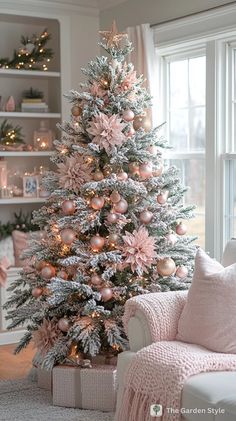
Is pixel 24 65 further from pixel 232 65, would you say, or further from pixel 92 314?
pixel 92 314

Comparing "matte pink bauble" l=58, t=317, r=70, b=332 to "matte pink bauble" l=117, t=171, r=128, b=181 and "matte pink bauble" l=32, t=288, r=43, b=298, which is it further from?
"matte pink bauble" l=117, t=171, r=128, b=181

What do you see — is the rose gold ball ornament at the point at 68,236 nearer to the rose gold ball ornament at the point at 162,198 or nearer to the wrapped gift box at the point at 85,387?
the rose gold ball ornament at the point at 162,198

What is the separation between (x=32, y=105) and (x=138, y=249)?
2.25 m

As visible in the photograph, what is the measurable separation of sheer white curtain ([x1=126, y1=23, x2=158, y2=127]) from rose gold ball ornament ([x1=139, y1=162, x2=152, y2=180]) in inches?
41.0

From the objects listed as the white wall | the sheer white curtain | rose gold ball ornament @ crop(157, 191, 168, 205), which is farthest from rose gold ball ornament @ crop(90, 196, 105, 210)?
the white wall

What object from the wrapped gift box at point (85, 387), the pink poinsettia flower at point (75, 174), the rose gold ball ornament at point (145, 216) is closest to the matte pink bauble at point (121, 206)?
the rose gold ball ornament at point (145, 216)

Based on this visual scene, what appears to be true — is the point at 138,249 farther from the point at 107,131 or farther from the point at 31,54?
the point at 31,54

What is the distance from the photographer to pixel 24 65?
A: 589 centimetres

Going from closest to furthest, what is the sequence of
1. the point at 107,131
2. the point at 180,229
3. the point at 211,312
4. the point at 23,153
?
the point at 211,312, the point at 107,131, the point at 180,229, the point at 23,153

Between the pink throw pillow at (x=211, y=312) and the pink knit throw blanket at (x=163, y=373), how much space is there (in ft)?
0.21

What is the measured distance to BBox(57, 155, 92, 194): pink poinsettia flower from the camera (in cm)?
422

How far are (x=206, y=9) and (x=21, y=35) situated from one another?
1.91m

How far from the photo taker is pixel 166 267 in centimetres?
417

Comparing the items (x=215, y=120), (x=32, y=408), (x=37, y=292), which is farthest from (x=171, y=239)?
(x=32, y=408)
